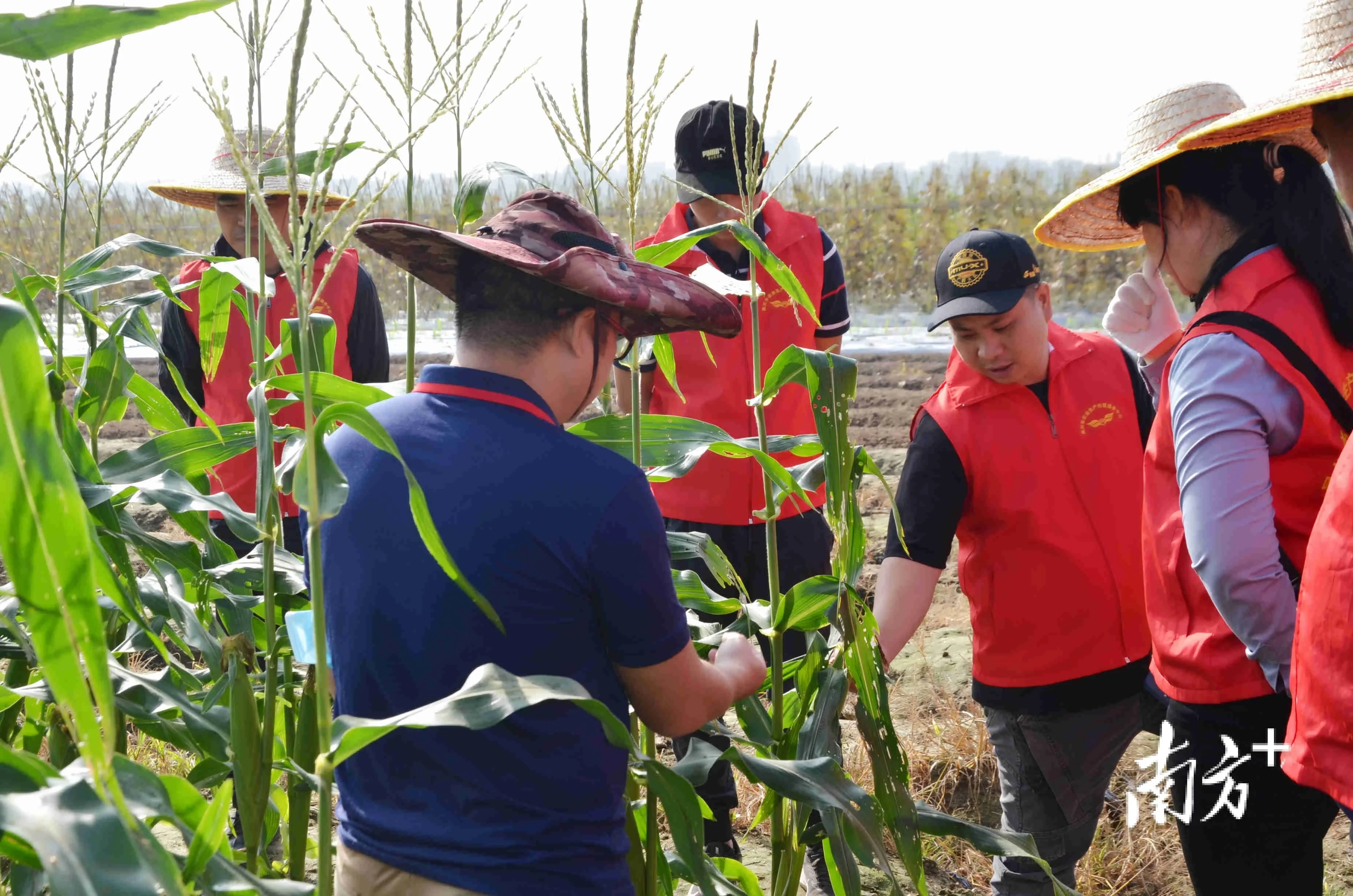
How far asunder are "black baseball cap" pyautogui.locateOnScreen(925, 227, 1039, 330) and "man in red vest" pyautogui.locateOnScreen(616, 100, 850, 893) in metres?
0.61

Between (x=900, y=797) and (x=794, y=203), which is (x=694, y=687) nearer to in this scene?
(x=900, y=797)

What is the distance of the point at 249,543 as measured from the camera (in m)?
2.56

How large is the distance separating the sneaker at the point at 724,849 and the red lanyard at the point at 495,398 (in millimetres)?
1542

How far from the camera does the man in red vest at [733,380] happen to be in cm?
247

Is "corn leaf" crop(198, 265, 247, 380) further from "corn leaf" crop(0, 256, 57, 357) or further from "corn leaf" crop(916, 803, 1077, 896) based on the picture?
"corn leaf" crop(916, 803, 1077, 896)

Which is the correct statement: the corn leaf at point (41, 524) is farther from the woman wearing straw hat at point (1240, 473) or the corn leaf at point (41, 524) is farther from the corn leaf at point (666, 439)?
the woman wearing straw hat at point (1240, 473)

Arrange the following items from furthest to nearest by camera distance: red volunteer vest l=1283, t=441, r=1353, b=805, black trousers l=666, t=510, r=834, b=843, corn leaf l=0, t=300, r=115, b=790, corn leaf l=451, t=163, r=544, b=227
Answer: black trousers l=666, t=510, r=834, b=843
corn leaf l=451, t=163, r=544, b=227
red volunteer vest l=1283, t=441, r=1353, b=805
corn leaf l=0, t=300, r=115, b=790

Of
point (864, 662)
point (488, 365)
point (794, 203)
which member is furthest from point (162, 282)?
point (794, 203)

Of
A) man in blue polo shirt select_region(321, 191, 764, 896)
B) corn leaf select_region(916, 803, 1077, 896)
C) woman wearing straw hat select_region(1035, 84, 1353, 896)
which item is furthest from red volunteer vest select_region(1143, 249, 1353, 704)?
man in blue polo shirt select_region(321, 191, 764, 896)

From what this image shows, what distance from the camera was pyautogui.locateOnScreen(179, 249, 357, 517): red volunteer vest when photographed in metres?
2.64

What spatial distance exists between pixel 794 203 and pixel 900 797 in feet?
42.2

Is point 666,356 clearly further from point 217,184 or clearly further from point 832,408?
point 217,184

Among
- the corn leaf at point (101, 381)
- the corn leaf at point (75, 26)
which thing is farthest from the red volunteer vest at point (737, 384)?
the corn leaf at point (75, 26)

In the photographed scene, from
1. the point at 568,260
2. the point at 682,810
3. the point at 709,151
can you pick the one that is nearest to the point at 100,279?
the point at 568,260
